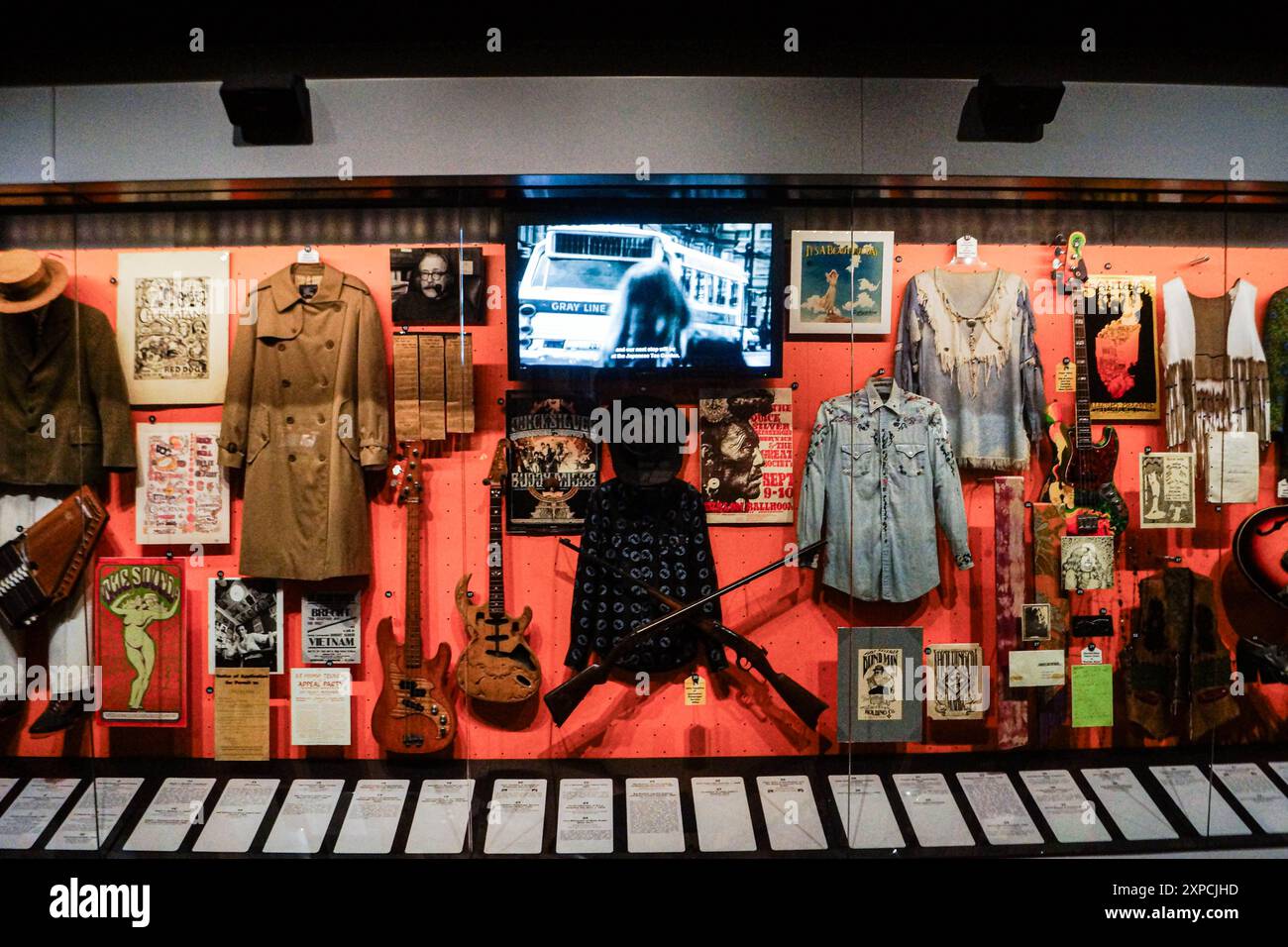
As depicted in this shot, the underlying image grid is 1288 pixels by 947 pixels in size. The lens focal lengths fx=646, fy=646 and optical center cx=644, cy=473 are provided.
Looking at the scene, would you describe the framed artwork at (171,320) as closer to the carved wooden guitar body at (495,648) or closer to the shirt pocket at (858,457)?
the carved wooden guitar body at (495,648)

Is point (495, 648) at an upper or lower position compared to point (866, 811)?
upper

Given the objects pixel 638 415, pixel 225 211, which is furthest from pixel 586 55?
pixel 225 211

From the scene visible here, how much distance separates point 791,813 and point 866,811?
0.26m

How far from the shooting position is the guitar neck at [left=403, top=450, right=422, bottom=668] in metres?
2.26

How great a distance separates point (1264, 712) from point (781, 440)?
1962 mm

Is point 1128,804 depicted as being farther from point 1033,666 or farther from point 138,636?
point 138,636

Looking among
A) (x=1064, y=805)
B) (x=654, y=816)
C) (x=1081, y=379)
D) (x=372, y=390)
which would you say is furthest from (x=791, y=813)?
(x=372, y=390)

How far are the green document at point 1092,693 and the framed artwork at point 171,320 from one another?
3.14m

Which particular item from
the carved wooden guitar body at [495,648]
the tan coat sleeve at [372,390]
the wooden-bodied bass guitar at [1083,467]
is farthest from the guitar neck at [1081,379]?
the tan coat sleeve at [372,390]

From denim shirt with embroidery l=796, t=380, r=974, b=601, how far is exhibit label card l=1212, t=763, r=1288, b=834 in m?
1.20

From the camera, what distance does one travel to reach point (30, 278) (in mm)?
2174

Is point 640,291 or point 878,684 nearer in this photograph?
point 640,291

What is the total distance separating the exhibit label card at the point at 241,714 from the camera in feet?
7.45
